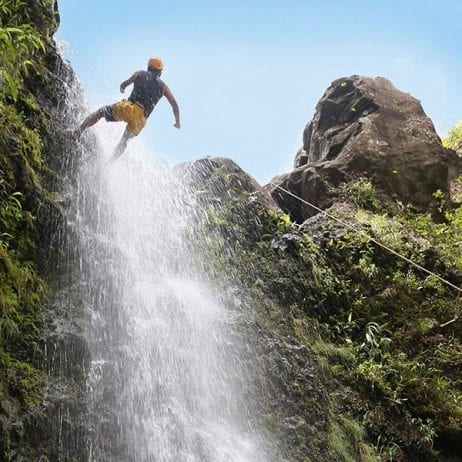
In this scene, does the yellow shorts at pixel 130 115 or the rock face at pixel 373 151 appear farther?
the rock face at pixel 373 151

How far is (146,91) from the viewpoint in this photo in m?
8.16

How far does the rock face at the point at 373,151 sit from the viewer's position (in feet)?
41.6

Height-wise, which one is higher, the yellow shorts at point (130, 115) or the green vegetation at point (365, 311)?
the yellow shorts at point (130, 115)

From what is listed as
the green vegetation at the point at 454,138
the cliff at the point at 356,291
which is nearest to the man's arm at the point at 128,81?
the cliff at the point at 356,291

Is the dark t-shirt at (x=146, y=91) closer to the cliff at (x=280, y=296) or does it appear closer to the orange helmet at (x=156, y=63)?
the orange helmet at (x=156, y=63)

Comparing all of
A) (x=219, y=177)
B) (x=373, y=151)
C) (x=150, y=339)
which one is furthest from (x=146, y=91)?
(x=373, y=151)


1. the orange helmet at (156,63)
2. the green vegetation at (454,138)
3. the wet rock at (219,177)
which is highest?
the green vegetation at (454,138)

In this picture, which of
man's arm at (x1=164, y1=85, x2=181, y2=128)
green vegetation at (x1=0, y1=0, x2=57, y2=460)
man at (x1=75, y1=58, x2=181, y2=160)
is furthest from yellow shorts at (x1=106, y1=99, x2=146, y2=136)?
green vegetation at (x1=0, y1=0, x2=57, y2=460)

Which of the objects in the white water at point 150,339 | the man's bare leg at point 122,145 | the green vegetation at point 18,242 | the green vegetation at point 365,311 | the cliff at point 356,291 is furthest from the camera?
the man's bare leg at point 122,145

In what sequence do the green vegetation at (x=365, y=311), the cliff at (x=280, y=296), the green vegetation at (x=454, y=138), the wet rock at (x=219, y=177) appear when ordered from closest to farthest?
the cliff at (x=280, y=296) → the green vegetation at (x=365, y=311) → the wet rock at (x=219, y=177) → the green vegetation at (x=454, y=138)

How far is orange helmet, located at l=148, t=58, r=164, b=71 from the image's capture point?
330 inches

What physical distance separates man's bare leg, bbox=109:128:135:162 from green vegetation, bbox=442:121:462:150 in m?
13.0

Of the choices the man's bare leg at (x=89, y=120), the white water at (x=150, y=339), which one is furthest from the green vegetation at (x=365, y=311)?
the man's bare leg at (x=89, y=120)

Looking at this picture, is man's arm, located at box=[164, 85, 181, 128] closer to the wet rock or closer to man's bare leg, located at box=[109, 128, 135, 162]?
man's bare leg, located at box=[109, 128, 135, 162]
